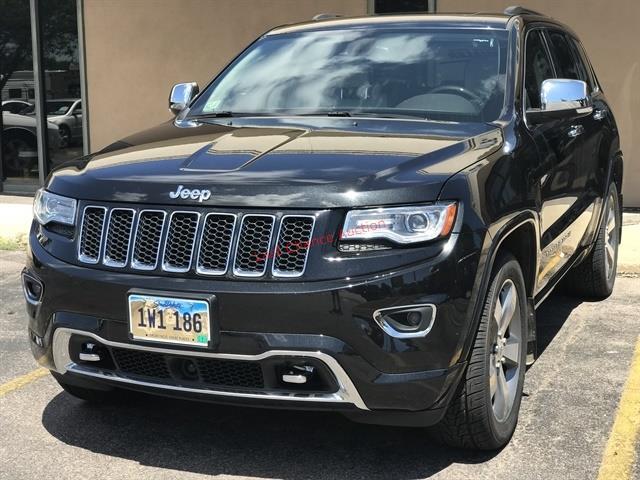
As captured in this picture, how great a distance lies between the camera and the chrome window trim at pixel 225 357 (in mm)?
2998

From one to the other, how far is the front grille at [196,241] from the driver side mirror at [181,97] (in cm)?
164

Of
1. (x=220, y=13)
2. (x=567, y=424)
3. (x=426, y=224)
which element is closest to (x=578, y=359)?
(x=567, y=424)

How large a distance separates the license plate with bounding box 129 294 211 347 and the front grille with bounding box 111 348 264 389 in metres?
0.10

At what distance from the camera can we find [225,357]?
3066mm

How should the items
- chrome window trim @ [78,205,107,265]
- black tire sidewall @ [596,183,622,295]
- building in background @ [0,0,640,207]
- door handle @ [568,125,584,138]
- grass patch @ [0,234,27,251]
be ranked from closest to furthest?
chrome window trim @ [78,205,107,265] → door handle @ [568,125,584,138] → black tire sidewall @ [596,183,622,295] → grass patch @ [0,234,27,251] → building in background @ [0,0,640,207]

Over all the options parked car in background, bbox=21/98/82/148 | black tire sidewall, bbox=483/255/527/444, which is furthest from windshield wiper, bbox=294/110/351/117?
parked car in background, bbox=21/98/82/148

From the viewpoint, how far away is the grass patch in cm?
841

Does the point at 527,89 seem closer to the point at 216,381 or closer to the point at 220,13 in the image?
the point at 216,381

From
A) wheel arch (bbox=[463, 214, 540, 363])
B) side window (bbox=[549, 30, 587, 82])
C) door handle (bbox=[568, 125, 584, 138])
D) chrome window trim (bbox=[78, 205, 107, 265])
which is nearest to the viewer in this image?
wheel arch (bbox=[463, 214, 540, 363])

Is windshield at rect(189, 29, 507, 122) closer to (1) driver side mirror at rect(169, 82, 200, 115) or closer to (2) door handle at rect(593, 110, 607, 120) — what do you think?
(1) driver side mirror at rect(169, 82, 200, 115)

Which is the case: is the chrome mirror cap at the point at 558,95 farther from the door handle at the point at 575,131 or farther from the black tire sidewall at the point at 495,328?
the black tire sidewall at the point at 495,328

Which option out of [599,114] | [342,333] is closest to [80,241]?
[342,333]

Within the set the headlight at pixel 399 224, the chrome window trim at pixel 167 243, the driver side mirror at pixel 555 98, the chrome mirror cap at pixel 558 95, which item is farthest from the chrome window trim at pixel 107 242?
the chrome mirror cap at pixel 558 95

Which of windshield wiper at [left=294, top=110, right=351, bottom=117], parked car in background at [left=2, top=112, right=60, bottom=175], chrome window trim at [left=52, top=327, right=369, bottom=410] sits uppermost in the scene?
windshield wiper at [left=294, top=110, right=351, bottom=117]
